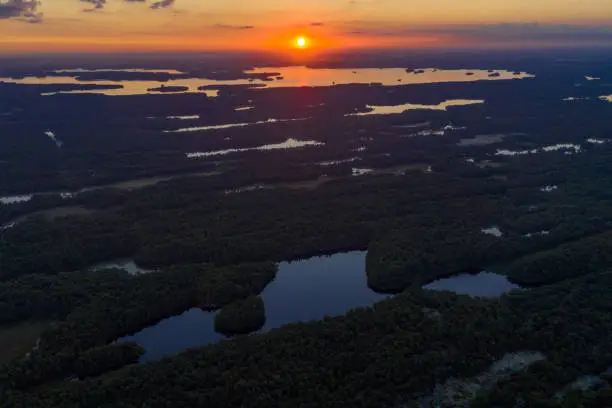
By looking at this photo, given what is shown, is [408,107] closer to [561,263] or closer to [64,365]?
[561,263]

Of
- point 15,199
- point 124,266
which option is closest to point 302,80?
point 15,199

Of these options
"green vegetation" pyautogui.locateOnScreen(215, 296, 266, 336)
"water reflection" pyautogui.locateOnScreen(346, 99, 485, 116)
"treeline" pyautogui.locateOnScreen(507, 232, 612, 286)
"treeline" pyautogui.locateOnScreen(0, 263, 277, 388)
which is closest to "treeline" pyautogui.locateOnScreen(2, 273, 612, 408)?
"treeline" pyautogui.locateOnScreen(0, 263, 277, 388)

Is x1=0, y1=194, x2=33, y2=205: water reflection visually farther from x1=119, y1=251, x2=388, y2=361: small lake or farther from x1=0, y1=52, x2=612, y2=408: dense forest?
x1=119, y1=251, x2=388, y2=361: small lake

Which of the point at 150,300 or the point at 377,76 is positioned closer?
the point at 150,300

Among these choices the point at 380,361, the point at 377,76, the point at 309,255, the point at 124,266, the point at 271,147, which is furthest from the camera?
the point at 377,76

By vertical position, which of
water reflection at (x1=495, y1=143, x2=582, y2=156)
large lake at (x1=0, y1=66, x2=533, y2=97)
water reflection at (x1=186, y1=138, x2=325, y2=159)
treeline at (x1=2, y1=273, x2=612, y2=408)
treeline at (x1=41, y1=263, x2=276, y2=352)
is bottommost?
treeline at (x1=2, y1=273, x2=612, y2=408)
